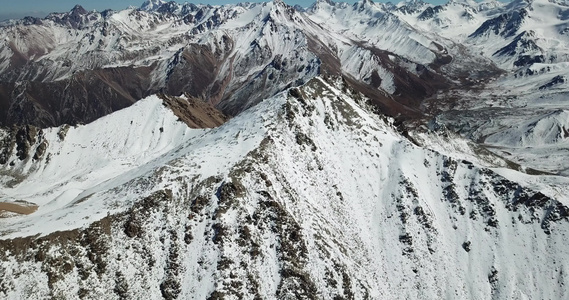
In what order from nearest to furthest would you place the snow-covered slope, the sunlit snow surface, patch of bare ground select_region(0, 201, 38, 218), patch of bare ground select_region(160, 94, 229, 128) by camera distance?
the snow-covered slope < the sunlit snow surface < patch of bare ground select_region(0, 201, 38, 218) < patch of bare ground select_region(160, 94, 229, 128)

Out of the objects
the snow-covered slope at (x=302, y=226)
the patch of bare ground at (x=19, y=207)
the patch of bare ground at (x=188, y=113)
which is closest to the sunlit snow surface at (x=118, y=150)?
the snow-covered slope at (x=302, y=226)

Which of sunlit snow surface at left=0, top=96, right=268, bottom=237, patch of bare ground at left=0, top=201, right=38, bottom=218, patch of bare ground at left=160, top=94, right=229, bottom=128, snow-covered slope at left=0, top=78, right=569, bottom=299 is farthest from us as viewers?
patch of bare ground at left=160, top=94, right=229, bottom=128

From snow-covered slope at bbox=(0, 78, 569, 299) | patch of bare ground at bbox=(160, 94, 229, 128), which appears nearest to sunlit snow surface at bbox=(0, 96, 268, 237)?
snow-covered slope at bbox=(0, 78, 569, 299)

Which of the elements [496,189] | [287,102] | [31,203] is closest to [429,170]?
[496,189]

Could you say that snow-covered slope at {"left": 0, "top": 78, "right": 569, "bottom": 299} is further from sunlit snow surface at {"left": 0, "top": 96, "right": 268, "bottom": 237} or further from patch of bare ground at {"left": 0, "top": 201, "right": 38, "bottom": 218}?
patch of bare ground at {"left": 0, "top": 201, "right": 38, "bottom": 218}

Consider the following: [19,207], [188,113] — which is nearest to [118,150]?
[188,113]

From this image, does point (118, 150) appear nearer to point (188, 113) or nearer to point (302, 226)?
point (188, 113)

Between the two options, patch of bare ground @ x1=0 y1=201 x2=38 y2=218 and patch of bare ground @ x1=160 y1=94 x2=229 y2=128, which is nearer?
patch of bare ground @ x1=0 y1=201 x2=38 y2=218

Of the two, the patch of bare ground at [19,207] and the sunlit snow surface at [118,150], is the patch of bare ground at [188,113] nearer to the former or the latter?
the sunlit snow surface at [118,150]

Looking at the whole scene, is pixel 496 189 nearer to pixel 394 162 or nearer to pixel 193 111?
pixel 394 162
